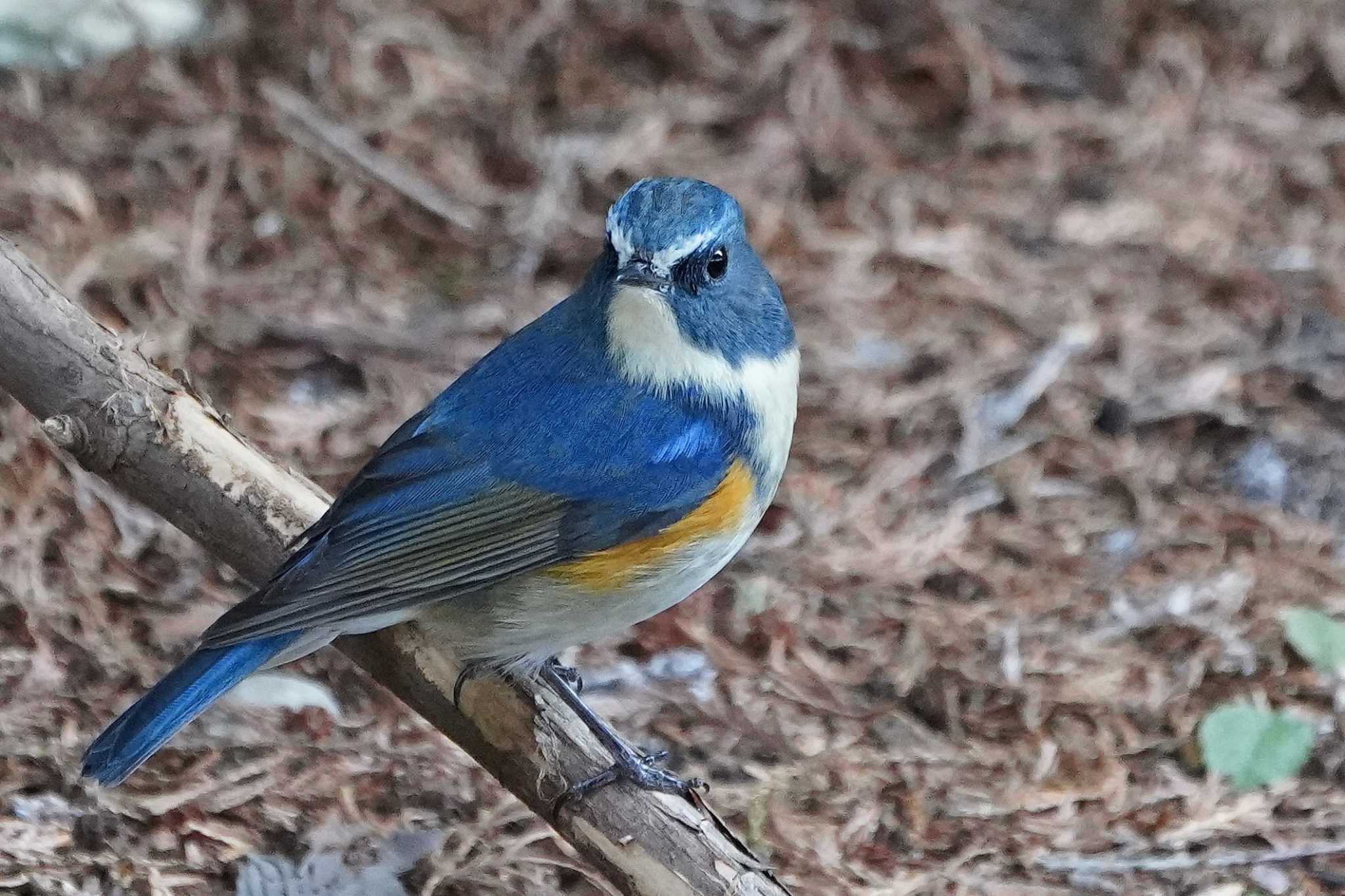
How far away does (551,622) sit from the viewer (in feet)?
10.6

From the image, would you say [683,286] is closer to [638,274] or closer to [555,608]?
[638,274]

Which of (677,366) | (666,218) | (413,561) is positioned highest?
(666,218)

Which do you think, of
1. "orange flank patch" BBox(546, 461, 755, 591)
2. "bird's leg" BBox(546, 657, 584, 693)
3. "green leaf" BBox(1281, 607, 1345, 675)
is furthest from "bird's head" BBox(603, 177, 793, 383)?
"green leaf" BBox(1281, 607, 1345, 675)

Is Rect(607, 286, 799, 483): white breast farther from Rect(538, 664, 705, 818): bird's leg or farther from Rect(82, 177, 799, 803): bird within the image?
Rect(538, 664, 705, 818): bird's leg

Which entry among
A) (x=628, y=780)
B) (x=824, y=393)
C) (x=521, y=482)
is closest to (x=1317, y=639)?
(x=824, y=393)

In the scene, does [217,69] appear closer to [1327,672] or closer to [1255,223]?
[1255,223]

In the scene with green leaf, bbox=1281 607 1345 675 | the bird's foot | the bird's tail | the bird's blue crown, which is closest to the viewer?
the bird's tail

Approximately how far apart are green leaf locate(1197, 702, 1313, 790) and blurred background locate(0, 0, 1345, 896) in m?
0.01

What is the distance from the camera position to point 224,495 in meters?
3.26

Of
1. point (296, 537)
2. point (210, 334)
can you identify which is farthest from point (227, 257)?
point (296, 537)

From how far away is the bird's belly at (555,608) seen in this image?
3.22m

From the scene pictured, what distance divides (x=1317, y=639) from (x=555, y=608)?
1975 mm

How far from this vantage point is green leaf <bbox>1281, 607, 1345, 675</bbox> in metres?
3.91

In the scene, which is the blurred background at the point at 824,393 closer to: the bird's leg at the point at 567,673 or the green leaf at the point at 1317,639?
the green leaf at the point at 1317,639
